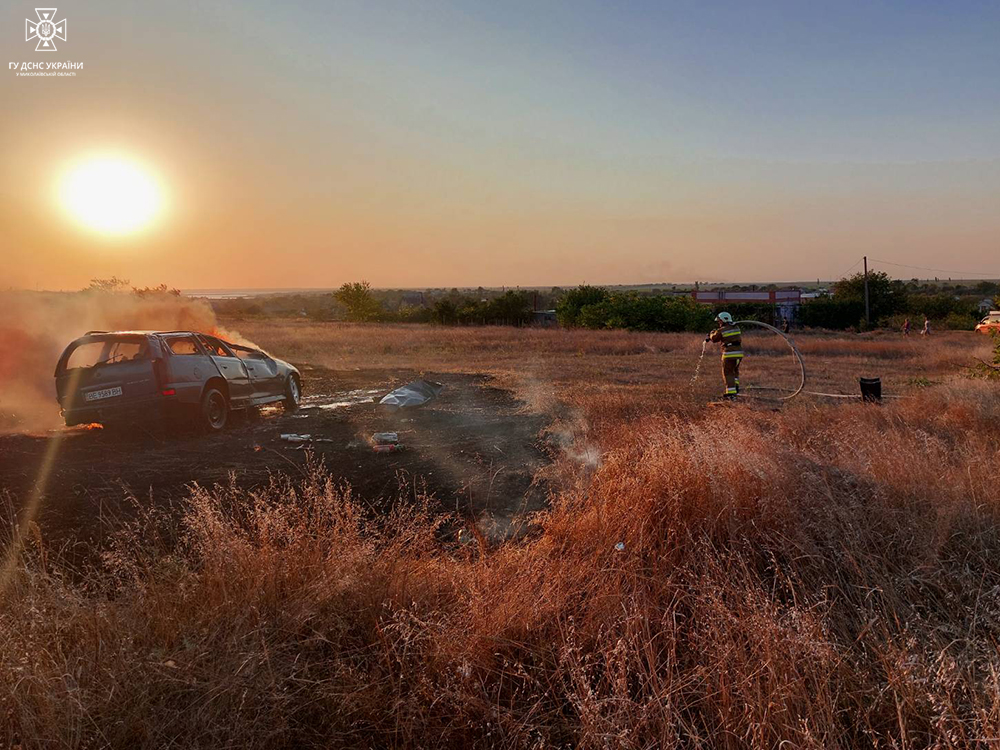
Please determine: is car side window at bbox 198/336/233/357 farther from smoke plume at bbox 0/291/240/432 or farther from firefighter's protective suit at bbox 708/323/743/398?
firefighter's protective suit at bbox 708/323/743/398

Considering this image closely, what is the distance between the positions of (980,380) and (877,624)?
8867 mm

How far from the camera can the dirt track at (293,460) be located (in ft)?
19.4

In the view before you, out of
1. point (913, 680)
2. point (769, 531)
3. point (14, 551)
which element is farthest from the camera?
point (769, 531)

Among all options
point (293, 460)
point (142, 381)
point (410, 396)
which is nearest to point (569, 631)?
point (293, 460)

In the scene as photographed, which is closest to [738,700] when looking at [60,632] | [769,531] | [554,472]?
[769,531]

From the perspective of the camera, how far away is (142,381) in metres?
8.48

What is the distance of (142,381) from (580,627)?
7426 mm

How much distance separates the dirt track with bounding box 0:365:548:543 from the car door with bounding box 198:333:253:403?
0.48 meters

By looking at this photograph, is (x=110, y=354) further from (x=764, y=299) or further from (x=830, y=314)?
(x=764, y=299)

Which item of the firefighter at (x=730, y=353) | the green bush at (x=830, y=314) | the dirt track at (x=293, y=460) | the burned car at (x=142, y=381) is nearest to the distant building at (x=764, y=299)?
the green bush at (x=830, y=314)

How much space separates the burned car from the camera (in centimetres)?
847

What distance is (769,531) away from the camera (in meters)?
4.46

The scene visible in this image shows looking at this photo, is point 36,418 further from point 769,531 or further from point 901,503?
point 901,503

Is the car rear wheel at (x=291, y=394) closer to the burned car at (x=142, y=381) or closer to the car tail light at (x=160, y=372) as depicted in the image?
the burned car at (x=142, y=381)
